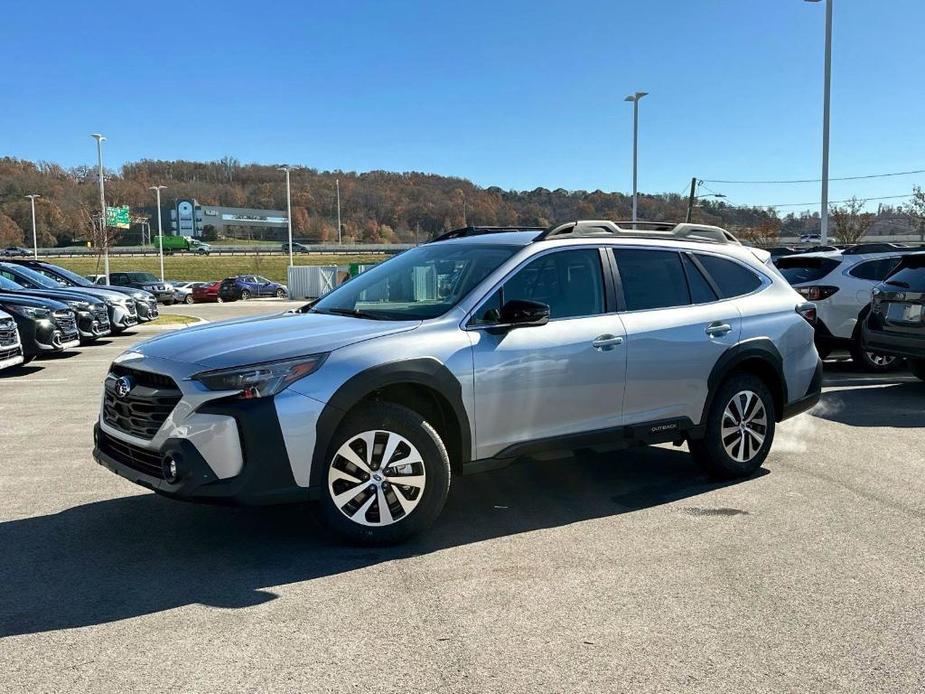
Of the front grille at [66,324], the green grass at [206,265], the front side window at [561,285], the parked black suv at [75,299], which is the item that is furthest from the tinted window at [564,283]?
the green grass at [206,265]

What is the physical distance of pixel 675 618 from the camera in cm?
363

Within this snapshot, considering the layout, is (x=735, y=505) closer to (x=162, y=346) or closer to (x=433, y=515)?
(x=433, y=515)

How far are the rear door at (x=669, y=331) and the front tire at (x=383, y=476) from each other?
4.98 feet

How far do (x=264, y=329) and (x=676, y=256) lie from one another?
300cm

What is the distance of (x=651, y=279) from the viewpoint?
222 inches

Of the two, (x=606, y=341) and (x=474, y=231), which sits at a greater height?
(x=474, y=231)

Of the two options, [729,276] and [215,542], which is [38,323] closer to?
[215,542]

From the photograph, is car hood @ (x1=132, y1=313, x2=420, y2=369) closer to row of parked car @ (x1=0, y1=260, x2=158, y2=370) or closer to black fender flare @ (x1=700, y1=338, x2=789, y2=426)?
black fender flare @ (x1=700, y1=338, x2=789, y2=426)

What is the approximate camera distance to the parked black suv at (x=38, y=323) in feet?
40.3

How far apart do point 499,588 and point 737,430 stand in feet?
8.98

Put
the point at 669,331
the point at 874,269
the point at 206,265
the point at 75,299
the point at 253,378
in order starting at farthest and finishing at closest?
the point at 206,265 < the point at 75,299 < the point at 874,269 < the point at 669,331 < the point at 253,378

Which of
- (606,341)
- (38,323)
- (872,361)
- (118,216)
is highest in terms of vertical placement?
(118,216)

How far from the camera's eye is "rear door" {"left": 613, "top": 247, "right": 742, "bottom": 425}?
210 inches

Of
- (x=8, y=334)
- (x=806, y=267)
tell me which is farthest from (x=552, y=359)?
(x=8, y=334)
